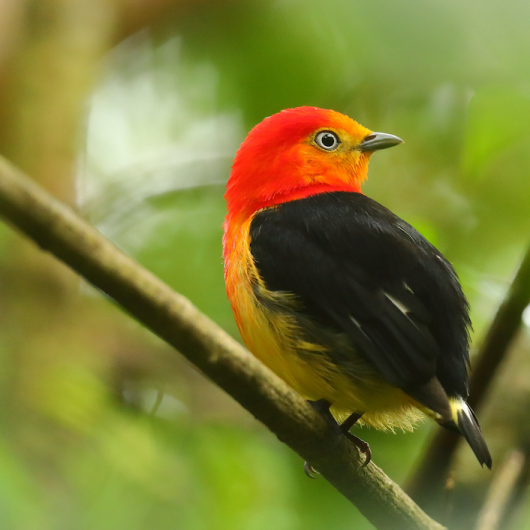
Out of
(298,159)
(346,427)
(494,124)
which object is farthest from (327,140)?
(346,427)

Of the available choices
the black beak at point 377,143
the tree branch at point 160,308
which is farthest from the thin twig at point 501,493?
the black beak at point 377,143

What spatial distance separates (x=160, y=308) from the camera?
65.6 inches

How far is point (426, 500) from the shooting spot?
349 centimetres

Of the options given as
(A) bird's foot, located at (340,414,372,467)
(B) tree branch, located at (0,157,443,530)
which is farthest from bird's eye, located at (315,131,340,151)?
(B) tree branch, located at (0,157,443,530)

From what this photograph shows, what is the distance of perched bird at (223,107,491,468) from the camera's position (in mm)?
3018

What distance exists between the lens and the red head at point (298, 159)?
410 centimetres

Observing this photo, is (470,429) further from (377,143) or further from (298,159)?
(377,143)

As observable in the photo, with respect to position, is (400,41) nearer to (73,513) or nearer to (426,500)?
(426,500)

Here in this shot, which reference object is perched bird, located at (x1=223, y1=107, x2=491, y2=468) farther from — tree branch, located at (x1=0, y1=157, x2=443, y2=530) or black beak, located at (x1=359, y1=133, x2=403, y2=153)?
black beak, located at (x1=359, y1=133, x2=403, y2=153)

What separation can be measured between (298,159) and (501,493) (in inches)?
88.5

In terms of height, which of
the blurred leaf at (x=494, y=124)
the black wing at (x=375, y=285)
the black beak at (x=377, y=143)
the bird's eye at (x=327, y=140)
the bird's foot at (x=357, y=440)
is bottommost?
the bird's foot at (x=357, y=440)

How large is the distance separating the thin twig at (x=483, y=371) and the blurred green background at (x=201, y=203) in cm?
42

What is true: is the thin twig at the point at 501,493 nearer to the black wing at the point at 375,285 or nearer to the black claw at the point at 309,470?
the black wing at the point at 375,285

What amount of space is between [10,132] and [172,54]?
1890mm
